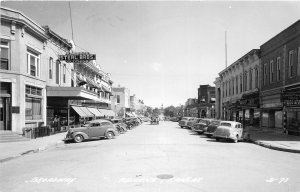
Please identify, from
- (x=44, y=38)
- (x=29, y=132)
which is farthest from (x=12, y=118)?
(x=44, y=38)

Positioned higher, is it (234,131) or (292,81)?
(292,81)

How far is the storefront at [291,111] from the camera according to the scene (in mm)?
21891

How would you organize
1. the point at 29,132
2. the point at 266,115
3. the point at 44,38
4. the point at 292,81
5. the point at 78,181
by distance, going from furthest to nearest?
the point at 266,115
the point at 44,38
the point at 292,81
the point at 29,132
the point at 78,181

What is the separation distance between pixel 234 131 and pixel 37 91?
56.6 feet

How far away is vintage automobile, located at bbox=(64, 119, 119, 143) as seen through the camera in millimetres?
20844

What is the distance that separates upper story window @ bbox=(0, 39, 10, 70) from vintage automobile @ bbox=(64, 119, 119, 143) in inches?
278

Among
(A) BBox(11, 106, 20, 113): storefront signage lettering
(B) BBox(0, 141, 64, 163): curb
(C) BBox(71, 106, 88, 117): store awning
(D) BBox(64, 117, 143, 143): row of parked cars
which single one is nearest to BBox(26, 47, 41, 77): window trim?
(A) BBox(11, 106, 20, 113): storefront signage lettering

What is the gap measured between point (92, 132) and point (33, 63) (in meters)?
8.78

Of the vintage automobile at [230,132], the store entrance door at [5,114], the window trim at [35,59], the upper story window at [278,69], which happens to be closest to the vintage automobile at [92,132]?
the store entrance door at [5,114]

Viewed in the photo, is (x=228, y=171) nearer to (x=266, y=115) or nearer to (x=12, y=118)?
(x=12, y=118)

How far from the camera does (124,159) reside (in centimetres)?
1196

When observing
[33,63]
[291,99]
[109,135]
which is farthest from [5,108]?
[291,99]

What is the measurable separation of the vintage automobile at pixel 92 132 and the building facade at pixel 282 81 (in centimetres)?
1415

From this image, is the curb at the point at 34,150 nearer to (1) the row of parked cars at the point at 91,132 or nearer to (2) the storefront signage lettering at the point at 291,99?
(1) the row of parked cars at the point at 91,132
